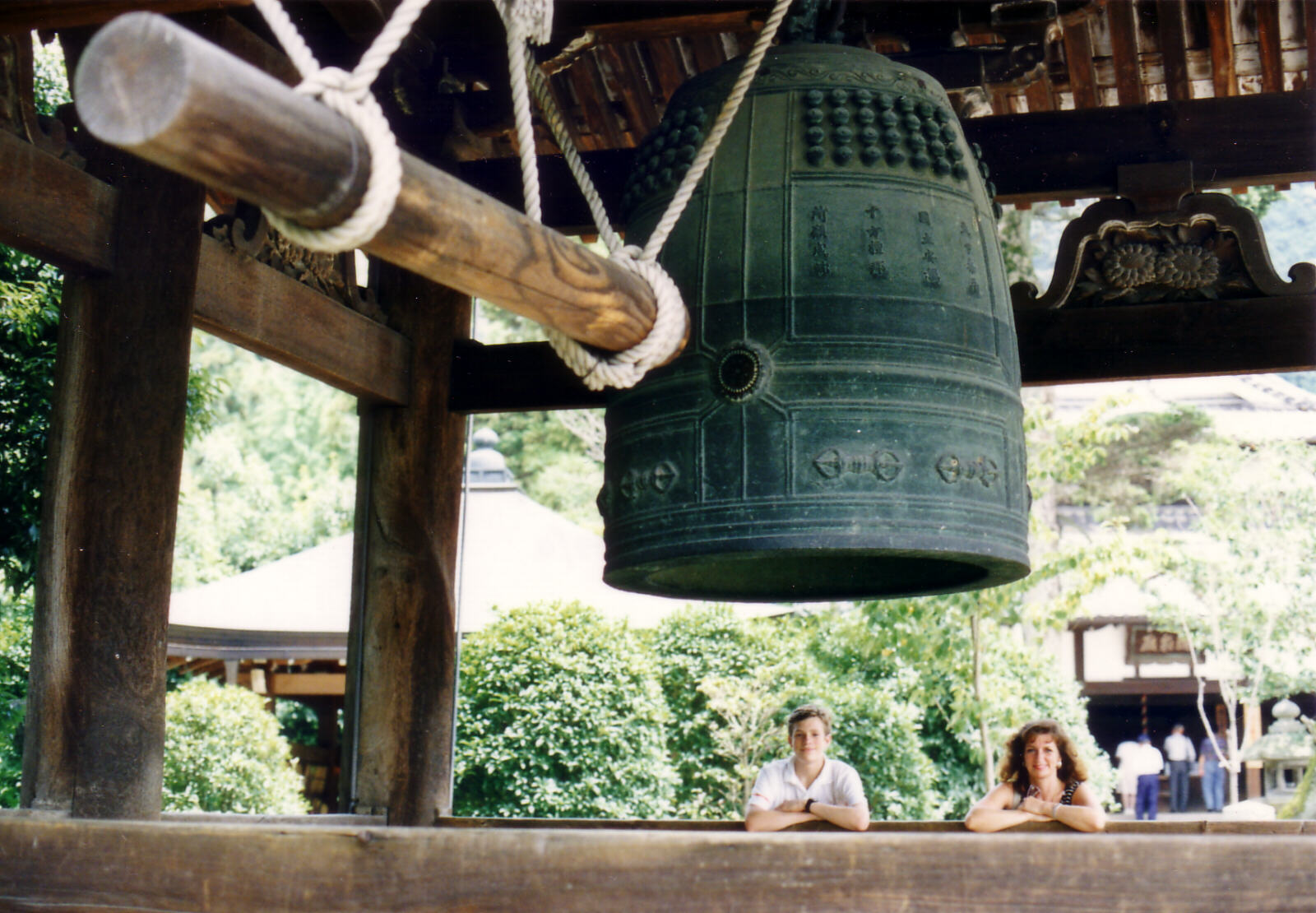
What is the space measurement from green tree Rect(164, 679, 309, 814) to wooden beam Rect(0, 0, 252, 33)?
688 cm

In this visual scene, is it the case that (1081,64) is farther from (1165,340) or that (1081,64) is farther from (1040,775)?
(1040,775)

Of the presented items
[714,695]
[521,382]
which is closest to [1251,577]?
[714,695]

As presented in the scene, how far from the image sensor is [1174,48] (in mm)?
3287

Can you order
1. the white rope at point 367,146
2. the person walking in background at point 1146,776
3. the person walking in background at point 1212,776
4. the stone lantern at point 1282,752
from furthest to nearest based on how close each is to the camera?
the person walking in background at point 1212,776 < the person walking in background at point 1146,776 < the stone lantern at point 1282,752 < the white rope at point 367,146

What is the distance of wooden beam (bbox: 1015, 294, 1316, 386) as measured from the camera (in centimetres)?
317

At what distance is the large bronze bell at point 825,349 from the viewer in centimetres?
194

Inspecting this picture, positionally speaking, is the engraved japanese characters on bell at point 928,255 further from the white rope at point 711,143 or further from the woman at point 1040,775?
the woman at point 1040,775

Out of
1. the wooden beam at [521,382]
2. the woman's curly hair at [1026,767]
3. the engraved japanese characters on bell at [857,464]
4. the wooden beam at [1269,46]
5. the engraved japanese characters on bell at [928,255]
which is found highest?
the wooden beam at [1269,46]

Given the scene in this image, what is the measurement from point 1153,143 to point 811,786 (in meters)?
1.94

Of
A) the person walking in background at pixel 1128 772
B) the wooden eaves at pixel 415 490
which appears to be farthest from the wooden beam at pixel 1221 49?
the person walking in background at pixel 1128 772

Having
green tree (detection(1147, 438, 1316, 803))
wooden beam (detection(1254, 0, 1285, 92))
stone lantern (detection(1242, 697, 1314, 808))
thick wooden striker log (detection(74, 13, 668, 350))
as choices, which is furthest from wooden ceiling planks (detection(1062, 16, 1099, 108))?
stone lantern (detection(1242, 697, 1314, 808))

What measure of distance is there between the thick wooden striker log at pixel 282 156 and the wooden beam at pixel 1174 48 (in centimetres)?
220

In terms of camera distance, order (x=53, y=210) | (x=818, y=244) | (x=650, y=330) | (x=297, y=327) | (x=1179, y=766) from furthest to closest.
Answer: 1. (x=1179, y=766)
2. (x=297, y=327)
3. (x=53, y=210)
4. (x=818, y=244)
5. (x=650, y=330)

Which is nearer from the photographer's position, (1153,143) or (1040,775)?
(1153,143)
